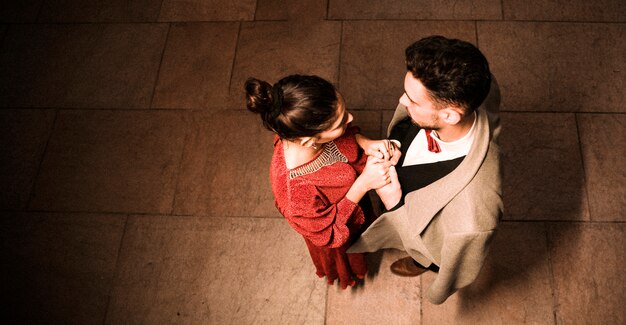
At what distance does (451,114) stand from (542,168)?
162 cm

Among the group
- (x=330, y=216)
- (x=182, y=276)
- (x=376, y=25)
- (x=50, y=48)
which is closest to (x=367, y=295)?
(x=330, y=216)

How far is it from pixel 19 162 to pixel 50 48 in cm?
107

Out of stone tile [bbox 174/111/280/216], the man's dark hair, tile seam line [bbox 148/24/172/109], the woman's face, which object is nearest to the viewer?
the man's dark hair

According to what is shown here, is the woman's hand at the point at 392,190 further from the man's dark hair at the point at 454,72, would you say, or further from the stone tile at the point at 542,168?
the stone tile at the point at 542,168

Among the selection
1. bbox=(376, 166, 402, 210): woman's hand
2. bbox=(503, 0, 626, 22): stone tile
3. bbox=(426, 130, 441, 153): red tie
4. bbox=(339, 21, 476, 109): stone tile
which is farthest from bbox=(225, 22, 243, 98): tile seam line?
bbox=(503, 0, 626, 22): stone tile

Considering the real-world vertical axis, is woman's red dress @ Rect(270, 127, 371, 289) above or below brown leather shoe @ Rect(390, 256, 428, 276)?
above

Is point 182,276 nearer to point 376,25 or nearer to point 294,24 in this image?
point 294,24

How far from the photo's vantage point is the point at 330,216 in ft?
5.43

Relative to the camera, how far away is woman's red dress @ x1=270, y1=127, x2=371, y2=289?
1.63m

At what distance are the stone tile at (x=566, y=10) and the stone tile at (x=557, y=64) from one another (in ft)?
0.23

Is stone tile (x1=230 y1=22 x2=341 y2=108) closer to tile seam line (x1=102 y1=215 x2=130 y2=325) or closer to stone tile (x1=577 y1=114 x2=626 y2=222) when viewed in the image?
tile seam line (x1=102 y1=215 x2=130 y2=325)

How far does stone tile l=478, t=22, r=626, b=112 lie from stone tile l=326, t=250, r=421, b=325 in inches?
57.4

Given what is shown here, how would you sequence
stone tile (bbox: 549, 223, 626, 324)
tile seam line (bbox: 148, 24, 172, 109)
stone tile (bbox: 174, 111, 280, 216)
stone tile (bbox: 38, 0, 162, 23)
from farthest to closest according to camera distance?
1. stone tile (bbox: 38, 0, 162, 23)
2. tile seam line (bbox: 148, 24, 172, 109)
3. stone tile (bbox: 174, 111, 280, 216)
4. stone tile (bbox: 549, 223, 626, 324)

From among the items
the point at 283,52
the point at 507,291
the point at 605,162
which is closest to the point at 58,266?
the point at 283,52
